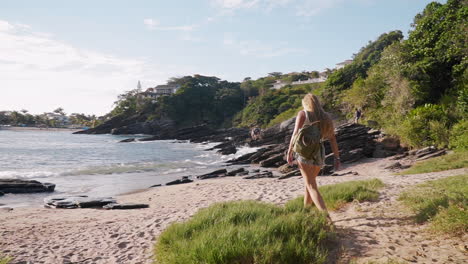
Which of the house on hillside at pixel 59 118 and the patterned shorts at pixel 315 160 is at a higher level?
the house on hillside at pixel 59 118

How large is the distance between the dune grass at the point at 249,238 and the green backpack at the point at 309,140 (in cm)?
86

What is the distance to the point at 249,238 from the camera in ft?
11.2

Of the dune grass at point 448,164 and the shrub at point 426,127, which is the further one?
the shrub at point 426,127

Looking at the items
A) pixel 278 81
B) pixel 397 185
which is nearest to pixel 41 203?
pixel 397 185

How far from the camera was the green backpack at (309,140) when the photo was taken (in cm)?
446

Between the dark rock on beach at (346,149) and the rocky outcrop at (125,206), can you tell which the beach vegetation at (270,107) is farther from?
the rocky outcrop at (125,206)

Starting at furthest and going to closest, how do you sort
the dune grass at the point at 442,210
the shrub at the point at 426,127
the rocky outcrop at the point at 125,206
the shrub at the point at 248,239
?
the shrub at the point at 426,127
the rocky outcrop at the point at 125,206
the dune grass at the point at 442,210
the shrub at the point at 248,239

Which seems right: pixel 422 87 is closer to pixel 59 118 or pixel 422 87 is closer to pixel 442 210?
pixel 442 210

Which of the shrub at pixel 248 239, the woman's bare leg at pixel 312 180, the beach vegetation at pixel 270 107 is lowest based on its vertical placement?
the shrub at pixel 248 239

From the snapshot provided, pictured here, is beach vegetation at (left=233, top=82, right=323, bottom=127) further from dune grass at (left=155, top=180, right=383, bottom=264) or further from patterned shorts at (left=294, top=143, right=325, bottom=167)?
dune grass at (left=155, top=180, right=383, bottom=264)

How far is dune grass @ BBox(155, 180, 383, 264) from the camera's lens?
10.3 feet

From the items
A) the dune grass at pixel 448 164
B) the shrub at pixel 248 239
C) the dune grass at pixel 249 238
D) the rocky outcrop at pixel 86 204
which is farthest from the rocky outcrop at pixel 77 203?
the dune grass at pixel 448 164

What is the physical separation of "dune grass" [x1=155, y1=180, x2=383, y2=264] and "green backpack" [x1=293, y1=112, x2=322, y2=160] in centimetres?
86

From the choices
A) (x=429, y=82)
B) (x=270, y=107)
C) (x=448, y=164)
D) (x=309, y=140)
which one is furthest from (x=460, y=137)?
(x=270, y=107)
